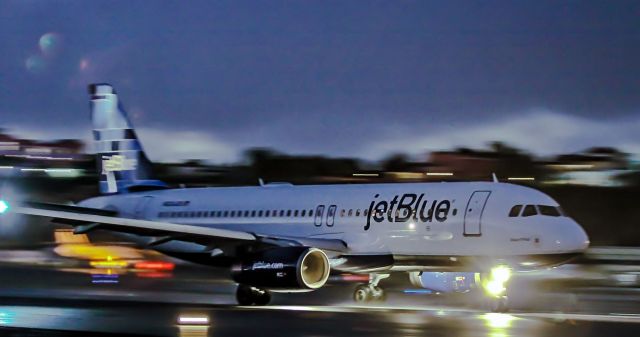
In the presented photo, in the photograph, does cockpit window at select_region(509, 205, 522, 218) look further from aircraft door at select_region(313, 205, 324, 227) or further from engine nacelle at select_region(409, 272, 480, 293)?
aircraft door at select_region(313, 205, 324, 227)

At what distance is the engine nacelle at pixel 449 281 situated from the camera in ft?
97.6

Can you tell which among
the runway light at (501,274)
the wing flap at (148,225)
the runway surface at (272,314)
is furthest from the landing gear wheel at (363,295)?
the runway light at (501,274)

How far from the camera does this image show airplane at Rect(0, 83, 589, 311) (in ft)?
87.1

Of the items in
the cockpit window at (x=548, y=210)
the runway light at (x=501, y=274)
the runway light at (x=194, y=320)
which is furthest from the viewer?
the runway light at (x=501, y=274)

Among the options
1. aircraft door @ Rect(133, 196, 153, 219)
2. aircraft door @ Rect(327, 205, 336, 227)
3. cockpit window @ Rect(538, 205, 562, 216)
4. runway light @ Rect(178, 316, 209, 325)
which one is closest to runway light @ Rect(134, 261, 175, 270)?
aircraft door @ Rect(133, 196, 153, 219)

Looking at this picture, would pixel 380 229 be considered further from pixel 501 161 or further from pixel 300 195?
pixel 501 161

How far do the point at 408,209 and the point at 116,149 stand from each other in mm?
14582

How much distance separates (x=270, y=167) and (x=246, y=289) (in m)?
79.7

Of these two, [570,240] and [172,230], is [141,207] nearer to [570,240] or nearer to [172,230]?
[172,230]

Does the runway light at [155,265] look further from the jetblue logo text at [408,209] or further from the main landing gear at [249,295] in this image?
the jetblue logo text at [408,209]

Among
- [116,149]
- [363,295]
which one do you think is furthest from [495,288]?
[116,149]

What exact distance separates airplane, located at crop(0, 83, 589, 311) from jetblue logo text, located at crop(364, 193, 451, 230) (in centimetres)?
3

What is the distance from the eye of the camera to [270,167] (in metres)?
109

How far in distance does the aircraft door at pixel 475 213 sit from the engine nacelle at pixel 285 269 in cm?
371
